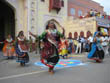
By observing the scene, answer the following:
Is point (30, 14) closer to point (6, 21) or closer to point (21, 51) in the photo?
point (6, 21)

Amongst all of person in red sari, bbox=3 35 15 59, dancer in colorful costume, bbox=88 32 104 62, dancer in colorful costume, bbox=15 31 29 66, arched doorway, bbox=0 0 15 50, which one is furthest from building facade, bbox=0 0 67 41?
dancer in colorful costume, bbox=88 32 104 62

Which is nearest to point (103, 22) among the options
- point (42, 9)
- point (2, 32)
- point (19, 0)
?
point (42, 9)

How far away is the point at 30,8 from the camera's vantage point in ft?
51.3

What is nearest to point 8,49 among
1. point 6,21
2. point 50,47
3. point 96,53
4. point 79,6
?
point 50,47

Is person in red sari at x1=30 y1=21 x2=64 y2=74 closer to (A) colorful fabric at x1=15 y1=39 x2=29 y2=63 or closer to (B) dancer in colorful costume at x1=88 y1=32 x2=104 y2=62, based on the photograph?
(A) colorful fabric at x1=15 y1=39 x2=29 y2=63

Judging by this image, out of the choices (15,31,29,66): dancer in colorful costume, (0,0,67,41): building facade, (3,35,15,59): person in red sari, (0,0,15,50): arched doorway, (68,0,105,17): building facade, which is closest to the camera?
(15,31,29,66): dancer in colorful costume

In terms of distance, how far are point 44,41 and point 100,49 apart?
363 centimetres

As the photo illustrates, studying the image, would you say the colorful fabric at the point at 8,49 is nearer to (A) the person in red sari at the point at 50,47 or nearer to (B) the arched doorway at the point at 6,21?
(A) the person in red sari at the point at 50,47

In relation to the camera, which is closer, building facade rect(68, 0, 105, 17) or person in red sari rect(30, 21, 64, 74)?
person in red sari rect(30, 21, 64, 74)

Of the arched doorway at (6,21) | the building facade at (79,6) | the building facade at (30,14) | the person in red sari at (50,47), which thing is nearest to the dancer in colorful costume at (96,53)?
the person in red sari at (50,47)

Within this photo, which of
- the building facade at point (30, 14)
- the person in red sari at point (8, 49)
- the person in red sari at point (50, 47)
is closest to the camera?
the person in red sari at point (50, 47)

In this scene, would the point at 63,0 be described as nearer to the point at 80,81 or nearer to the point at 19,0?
the point at 19,0

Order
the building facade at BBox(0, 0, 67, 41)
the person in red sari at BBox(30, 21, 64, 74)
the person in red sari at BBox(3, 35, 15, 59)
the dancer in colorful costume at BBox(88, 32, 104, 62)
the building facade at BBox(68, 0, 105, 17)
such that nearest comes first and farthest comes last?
the person in red sari at BBox(30, 21, 64, 74) < the dancer in colorful costume at BBox(88, 32, 104, 62) < the person in red sari at BBox(3, 35, 15, 59) < the building facade at BBox(0, 0, 67, 41) < the building facade at BBox(68, 0, 105, 17)

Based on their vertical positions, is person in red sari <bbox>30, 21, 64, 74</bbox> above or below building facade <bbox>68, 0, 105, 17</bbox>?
below
